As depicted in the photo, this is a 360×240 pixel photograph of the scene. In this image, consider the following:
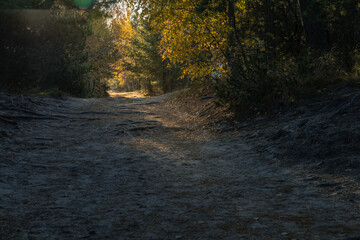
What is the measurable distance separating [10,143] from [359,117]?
292 inches

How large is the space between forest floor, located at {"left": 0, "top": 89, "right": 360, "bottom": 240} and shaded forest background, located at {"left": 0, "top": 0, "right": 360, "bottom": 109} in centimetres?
149

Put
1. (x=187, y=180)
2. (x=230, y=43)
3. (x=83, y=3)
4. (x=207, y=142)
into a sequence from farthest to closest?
(x=83, y=3)
(x=230, y=43)
(x=207, y=142)
(x=187, y=180)

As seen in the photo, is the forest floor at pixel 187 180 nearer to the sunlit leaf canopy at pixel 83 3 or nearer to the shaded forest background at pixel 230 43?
the shaded forest background at pixel 230 43

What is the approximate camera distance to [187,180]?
545 centimetres

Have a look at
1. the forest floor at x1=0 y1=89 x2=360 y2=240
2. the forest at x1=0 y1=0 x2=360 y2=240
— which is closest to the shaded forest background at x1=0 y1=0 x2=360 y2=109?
the forest at x1=0 y1=0 x2=360 y2=240

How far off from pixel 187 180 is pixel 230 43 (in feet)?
28.0

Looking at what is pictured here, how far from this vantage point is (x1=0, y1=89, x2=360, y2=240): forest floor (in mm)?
3578

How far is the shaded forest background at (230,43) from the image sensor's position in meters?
9.91

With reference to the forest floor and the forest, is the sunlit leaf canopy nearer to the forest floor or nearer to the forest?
the forest

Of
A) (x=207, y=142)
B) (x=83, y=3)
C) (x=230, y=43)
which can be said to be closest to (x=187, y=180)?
(x=207, y=142)

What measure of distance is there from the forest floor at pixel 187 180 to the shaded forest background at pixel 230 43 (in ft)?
4.88

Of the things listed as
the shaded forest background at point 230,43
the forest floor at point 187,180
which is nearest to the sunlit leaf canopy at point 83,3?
the shaded forest background at point 230,43

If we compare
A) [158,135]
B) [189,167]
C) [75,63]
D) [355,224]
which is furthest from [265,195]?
[75,63]

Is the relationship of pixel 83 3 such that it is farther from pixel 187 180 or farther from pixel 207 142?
pixel 187 180
